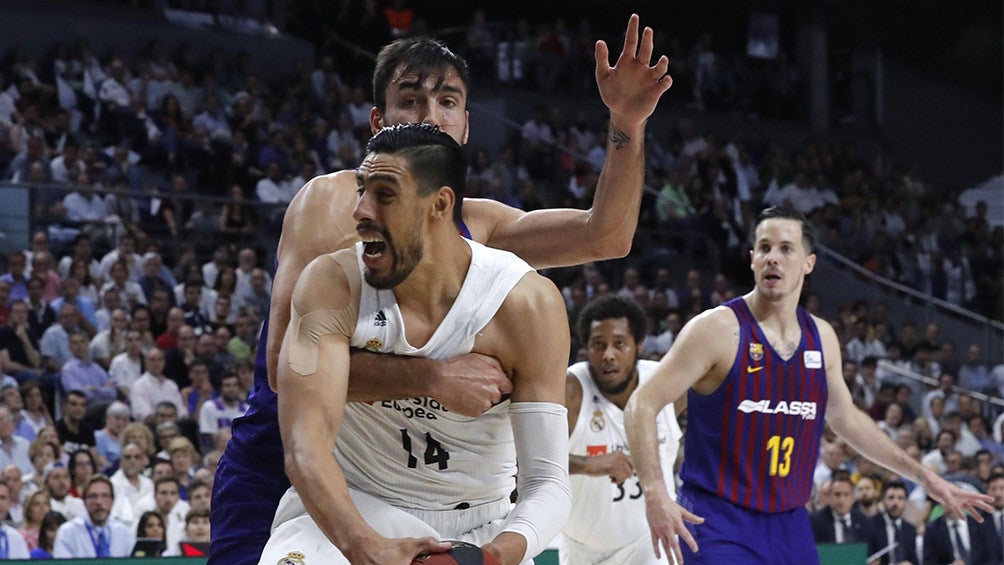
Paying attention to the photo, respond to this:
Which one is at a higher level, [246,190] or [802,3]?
[802,3]

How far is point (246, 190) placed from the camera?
17000 millimetres

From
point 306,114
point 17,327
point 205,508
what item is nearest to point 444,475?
point 205,508

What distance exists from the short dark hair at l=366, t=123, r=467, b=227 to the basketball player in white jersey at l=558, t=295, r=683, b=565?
3.91 meters

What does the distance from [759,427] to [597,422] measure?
5.31 feet

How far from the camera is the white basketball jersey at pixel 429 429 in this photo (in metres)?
3.97

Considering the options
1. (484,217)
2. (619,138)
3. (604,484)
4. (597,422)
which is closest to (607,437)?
(597,422)

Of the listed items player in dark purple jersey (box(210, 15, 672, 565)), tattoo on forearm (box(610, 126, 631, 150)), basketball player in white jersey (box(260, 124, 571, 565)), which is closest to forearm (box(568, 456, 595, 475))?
player in dark purple jersey (box(210, 15, 672, 565))

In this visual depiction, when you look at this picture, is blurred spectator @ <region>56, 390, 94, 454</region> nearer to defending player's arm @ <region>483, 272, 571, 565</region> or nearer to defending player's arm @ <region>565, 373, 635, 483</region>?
defending player's arm @ <region>565, 373, 635, 483</region>

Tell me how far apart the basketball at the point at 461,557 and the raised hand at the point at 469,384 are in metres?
0.39

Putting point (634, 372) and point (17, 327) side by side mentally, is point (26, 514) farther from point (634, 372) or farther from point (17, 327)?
point (634, 372)

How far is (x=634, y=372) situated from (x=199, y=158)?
9818 mm

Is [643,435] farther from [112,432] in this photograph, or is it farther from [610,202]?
[112,432]

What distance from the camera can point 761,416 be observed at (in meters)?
6.76

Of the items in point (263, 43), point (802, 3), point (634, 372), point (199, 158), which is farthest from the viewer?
point (802, 3)
